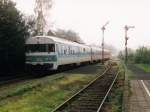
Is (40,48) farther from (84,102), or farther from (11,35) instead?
(84,102)

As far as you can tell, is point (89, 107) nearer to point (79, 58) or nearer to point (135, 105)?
point (135, 105)

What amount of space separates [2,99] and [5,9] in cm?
1464

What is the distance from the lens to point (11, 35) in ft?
96.5

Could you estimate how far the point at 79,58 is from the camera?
43.6 m

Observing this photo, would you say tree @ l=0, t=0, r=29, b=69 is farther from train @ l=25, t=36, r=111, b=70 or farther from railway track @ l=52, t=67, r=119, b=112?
railway track @ l=52, t=67, r=119, b=112

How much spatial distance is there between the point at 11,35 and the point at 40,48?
2.56m

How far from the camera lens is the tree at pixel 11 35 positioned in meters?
28.5

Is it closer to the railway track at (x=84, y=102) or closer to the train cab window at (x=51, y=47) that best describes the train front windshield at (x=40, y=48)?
the train cab window at (x=51, y=47)

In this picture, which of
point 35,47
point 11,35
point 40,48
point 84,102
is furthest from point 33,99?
point 35,47

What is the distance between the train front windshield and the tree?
1049 millimetres

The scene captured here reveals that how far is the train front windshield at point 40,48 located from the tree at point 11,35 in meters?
1.05

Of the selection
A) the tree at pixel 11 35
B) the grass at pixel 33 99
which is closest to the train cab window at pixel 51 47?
the tree at pixel 11 35

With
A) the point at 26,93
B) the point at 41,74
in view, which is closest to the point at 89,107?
the point at 26,93

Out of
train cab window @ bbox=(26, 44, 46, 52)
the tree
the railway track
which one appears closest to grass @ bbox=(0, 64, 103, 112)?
the railway track
